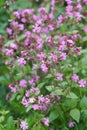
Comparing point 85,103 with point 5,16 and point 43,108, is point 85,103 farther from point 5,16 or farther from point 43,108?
point 5,16

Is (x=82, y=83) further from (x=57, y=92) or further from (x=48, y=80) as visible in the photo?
(x=48, y=80)

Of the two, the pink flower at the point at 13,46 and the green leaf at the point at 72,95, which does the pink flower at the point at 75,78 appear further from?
the pink flower at the point at 13,46

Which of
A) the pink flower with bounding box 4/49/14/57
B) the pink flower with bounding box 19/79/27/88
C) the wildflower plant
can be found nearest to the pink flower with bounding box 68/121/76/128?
the wildflower plant

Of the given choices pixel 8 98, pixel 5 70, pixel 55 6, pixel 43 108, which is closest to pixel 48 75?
pixel 43 108

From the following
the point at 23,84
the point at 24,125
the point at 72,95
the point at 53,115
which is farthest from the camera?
the point at 23,84

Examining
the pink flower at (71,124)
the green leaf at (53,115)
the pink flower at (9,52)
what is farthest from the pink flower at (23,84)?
the pink flower at (71,124)

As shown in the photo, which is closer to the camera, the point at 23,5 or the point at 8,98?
the point at 8,98

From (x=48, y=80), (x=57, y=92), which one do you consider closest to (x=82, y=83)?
(x=57, y=92)

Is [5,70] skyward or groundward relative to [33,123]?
skyward

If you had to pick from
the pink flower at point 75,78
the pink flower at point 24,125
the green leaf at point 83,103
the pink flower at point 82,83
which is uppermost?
the pink flower at point 75,78
